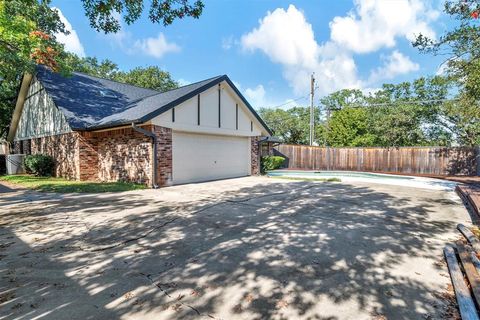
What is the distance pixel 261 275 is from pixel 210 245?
1.21 metres

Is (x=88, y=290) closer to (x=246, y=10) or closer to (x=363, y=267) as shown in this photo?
(x=363, y=267)

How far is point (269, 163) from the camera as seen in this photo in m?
18.6

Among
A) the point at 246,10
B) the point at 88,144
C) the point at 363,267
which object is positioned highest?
the point at 246,10

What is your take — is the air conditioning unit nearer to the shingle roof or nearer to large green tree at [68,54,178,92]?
the shingle roof

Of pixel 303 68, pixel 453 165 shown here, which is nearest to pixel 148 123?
pixel 453 165

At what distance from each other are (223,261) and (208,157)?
9225 millimetres

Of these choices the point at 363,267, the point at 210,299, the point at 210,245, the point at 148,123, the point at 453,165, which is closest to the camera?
the point at 210,299

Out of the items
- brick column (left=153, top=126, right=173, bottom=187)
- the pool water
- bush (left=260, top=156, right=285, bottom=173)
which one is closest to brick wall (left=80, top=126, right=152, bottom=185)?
brick column (left=153, top=126, right=173, bottom=187)

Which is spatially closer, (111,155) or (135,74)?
A: (111,155)

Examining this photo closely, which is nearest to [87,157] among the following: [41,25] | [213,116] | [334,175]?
[213,116]

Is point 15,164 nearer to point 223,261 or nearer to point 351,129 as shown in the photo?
point 223,261

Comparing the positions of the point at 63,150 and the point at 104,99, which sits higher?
the point at 104,99

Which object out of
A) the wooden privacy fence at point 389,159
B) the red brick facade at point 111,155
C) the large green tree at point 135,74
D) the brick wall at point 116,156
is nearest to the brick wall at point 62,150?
the red brick facade at point 111,155

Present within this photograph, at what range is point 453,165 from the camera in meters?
16.4
